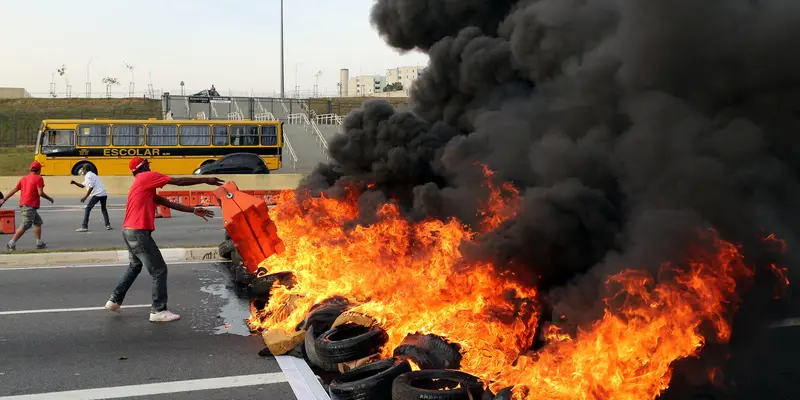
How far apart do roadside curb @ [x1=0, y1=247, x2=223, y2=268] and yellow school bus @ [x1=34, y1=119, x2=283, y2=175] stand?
17.1 meters

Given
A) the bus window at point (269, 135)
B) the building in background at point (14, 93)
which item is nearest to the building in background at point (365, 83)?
the building in background at point (14, 93)

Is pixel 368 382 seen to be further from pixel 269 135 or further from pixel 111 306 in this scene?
pixel 269 135

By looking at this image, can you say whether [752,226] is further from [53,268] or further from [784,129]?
[53,268]

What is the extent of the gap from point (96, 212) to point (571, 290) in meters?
16.0

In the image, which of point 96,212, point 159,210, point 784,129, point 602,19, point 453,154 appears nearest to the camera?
point 784,129

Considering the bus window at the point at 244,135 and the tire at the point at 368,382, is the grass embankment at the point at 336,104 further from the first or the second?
the tire at the point at 368,382

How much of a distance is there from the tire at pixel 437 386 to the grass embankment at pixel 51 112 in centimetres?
4494

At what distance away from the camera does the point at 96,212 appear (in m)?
17.8

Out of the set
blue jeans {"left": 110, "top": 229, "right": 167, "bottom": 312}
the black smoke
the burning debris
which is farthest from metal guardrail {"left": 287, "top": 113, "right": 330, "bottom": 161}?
the black smoke

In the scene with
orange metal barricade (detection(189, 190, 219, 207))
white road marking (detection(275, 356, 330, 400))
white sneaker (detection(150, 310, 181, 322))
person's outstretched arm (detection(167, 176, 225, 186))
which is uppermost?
person's outstretched arm (detection(167, 176, 225, 186))

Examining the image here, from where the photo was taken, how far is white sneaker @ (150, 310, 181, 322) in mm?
6875

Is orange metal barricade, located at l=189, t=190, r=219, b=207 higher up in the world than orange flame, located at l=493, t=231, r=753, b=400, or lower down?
lower down

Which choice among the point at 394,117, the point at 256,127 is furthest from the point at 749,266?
the point at 256,127

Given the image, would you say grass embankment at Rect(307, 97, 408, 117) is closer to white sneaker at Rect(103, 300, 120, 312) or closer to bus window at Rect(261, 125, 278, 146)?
bus window at Rect(261, 125, 278, 146)
